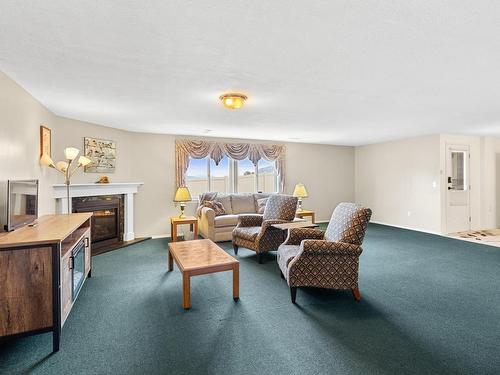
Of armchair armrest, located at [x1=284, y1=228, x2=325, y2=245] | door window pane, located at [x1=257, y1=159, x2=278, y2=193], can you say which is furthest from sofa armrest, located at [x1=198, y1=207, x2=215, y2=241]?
armchair armrest, located at [x1=284, y1=228, x2=325, y2=245]

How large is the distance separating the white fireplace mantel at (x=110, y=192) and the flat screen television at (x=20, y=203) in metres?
1.67

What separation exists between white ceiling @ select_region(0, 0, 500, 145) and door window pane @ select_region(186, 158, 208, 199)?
2.17 meters

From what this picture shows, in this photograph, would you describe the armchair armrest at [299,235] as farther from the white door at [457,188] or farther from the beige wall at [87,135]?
the white door at [457,188]

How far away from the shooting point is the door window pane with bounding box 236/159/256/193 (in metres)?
6.67

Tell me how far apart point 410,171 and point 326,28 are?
19.1ft

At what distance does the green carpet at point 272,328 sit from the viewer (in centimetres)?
179

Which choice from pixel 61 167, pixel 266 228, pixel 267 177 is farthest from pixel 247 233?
pixel 267 177

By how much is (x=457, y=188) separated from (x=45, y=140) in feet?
26.1

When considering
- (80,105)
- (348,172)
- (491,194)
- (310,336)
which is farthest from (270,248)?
(491,194)

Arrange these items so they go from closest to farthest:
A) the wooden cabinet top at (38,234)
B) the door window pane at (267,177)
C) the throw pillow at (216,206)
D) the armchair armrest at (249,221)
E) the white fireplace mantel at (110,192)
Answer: the wooden cabinet top at (38,234)
the white fireplace mantel at (110,192)
the armchair armrest at (249,221)
the throw pillow at (216,206)
the door window pane at (267,177)

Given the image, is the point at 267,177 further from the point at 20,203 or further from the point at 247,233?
the point at 20,203

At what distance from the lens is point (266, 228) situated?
4.00 metres

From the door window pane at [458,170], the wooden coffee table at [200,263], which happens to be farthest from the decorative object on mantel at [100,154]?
the door window pane at [458,170]

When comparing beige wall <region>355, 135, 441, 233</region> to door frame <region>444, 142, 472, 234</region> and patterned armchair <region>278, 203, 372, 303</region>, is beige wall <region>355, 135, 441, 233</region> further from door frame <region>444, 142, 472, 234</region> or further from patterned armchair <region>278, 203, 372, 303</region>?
patterned armchair <region>278, 203, 372, 303</region>
